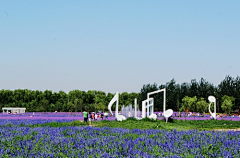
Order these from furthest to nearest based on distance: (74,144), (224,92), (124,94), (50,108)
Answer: (124,94) < (224,92) < (50,108) < (74,144)

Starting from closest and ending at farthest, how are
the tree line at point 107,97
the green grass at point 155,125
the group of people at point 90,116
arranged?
the green grass at point 155,125
the group of people at point 90,116
the tree line at point 107,97

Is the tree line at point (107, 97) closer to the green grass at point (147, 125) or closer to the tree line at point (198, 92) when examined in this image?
the tree line at point (198, 92)

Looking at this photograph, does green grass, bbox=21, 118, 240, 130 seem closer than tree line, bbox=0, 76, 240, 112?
Yes

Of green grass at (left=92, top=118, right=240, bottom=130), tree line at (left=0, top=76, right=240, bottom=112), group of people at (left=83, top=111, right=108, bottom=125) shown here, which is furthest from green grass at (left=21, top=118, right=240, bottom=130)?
tree line at (left=0, top=76, right=240, bottom=112)

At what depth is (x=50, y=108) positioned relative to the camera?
212ft

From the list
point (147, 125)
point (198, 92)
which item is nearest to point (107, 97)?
point (198, 92)

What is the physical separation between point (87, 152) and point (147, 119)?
18.2 meters

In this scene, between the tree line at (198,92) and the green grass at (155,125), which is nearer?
the green grass at (155,125)

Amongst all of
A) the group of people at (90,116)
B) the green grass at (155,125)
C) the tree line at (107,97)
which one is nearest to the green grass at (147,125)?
the green grass at (155,125)

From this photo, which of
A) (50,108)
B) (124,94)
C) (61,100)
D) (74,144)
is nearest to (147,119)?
(74,144)

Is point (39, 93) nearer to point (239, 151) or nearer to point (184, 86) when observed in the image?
point (184, 86)

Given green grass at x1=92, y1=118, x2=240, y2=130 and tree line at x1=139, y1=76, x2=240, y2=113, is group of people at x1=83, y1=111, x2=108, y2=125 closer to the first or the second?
green grass at x1=92, y1=118, x2=240, y2=130

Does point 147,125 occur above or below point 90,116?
below

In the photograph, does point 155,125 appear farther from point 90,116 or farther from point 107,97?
point 107,97
